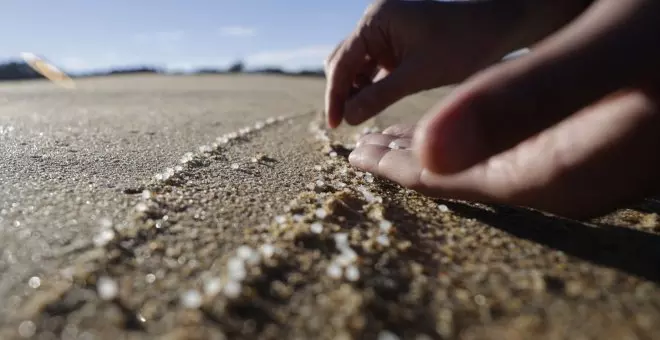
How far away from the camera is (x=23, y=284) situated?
0.75 meters

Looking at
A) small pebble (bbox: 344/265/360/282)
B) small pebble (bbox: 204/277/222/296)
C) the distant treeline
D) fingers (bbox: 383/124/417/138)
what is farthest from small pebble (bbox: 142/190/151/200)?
the distant treeline

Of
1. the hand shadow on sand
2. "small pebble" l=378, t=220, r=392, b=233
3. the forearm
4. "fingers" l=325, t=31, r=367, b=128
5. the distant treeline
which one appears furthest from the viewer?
the distant treeline

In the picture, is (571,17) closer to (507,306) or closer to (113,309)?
(507,306)

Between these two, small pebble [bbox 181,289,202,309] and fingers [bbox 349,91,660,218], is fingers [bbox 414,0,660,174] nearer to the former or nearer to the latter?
fingers [bbox 349,91,660,218]

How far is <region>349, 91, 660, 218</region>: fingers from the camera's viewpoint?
91cm

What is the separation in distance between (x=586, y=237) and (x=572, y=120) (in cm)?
25

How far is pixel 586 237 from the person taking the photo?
950mm

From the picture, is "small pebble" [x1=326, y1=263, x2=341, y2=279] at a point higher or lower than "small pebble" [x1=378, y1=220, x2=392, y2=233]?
higher

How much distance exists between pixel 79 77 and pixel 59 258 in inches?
253

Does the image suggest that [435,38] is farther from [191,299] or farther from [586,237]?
[191,299]

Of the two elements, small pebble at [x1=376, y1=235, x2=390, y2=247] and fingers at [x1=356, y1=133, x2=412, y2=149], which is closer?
small pebble at [x1=376, y1=235, x2=390, y2=247]

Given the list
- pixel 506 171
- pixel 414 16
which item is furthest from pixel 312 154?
pixel 506 171

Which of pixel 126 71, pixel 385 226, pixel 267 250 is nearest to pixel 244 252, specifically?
pixel 267 250

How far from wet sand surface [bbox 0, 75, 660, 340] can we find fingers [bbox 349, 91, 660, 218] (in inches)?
2.0
